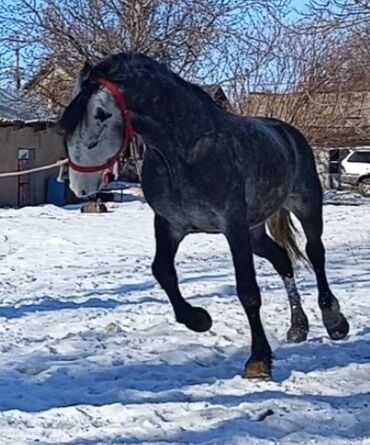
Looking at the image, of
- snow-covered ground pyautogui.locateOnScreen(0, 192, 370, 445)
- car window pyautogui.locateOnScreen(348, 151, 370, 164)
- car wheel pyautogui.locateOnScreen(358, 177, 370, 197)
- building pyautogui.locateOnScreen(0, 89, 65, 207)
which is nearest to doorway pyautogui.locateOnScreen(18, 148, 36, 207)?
building pyautogui.locateOnScreen(0, 89, 65, 207)

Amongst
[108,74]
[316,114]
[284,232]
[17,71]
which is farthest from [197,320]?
[316,114]

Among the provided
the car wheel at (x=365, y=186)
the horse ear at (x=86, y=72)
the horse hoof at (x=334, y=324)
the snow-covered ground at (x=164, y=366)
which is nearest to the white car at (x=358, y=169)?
the car wheel at (x=365, y=186)

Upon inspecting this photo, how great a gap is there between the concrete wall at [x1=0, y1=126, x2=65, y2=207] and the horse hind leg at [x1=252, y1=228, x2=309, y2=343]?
1923 cm

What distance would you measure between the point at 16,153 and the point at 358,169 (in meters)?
13.0

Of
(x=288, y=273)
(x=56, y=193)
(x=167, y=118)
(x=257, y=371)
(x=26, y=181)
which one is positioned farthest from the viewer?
(x=56, y=193)

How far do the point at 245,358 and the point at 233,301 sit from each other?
2.17 m

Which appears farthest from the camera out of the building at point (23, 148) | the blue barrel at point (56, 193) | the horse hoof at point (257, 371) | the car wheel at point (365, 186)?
the car wheel at point (365, 186)

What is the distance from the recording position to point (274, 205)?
5914mm

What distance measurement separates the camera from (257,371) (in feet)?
17.3

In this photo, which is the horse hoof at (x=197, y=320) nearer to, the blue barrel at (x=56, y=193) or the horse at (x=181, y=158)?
the horse at (x=181, y=158)

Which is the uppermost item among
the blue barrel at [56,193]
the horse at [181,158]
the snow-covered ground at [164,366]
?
the horse at [181,158]

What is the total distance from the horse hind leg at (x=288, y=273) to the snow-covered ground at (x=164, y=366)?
129mm

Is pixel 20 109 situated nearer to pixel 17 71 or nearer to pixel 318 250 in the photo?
pixel 17 71

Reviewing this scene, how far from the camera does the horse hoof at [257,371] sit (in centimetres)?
526
